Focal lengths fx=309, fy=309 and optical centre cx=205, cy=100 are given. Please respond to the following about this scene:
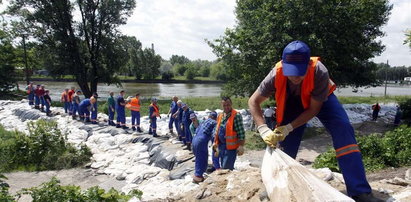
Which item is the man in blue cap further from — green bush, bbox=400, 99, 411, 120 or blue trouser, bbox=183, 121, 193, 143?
green bush, bbox=400, 99, 411, 120

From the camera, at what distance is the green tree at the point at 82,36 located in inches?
895

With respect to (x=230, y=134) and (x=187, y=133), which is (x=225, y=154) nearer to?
(x=230, y=134)

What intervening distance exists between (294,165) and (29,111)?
1675 centimetres

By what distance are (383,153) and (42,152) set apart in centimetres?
921

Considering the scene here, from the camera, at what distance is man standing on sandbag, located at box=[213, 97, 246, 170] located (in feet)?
17.5

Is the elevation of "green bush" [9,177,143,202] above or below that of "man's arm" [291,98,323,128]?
below

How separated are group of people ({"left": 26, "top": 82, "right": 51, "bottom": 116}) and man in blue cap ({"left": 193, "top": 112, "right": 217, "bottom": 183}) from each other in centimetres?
1199

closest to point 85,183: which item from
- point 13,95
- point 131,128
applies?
point 131,128

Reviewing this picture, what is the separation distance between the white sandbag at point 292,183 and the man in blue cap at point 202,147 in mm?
2944

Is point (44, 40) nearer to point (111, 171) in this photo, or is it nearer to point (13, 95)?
point (13, 95)

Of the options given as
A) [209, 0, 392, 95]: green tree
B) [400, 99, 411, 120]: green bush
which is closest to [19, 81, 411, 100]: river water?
[400, 99, 411, 120]: green bush

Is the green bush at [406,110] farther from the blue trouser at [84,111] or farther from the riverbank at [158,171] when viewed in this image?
the blue trouser at [84,111]

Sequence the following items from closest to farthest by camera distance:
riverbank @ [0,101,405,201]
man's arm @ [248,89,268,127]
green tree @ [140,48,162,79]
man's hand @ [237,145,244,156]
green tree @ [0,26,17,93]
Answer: man's arm @ [248,89,268,127]
riverbank @ [0,101,405,201]
man's hand @ [237,145,244,156]
green tree @ [0,26,17,93]
green tree @ [140,48,162,79]

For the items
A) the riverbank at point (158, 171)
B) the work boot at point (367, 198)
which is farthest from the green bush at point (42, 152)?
the work boot at point (367, 198)
